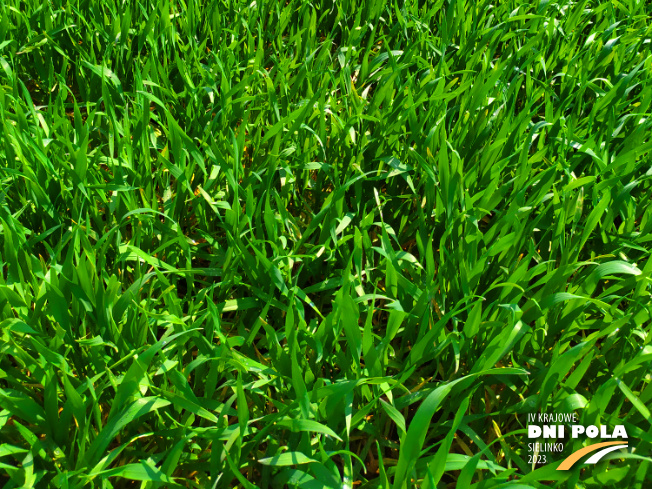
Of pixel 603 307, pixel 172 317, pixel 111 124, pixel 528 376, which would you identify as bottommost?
pixel 528 376

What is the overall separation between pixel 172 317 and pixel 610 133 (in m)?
1.20

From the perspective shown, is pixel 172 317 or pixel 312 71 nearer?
pixel 172 317

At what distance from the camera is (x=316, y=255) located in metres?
1.39

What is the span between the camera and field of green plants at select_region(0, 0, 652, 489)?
1.02 m

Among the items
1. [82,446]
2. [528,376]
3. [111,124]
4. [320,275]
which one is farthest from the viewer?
[111,124]

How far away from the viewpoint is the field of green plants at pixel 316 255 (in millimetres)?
1021

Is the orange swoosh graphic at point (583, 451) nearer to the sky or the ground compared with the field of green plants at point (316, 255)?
nearer to the ground

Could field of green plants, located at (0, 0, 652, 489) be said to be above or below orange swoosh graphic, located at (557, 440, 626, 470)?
above

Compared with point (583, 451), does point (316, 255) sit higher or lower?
higher

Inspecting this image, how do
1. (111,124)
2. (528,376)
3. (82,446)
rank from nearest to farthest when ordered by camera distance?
1. (82,446)
2. (528,376)
3. (111,124)

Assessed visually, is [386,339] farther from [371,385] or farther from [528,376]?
[528,376]

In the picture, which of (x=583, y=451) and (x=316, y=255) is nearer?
(x=583, y=451)

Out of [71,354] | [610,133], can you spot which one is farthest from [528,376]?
[71,354]

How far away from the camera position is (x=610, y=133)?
5.28 feet
